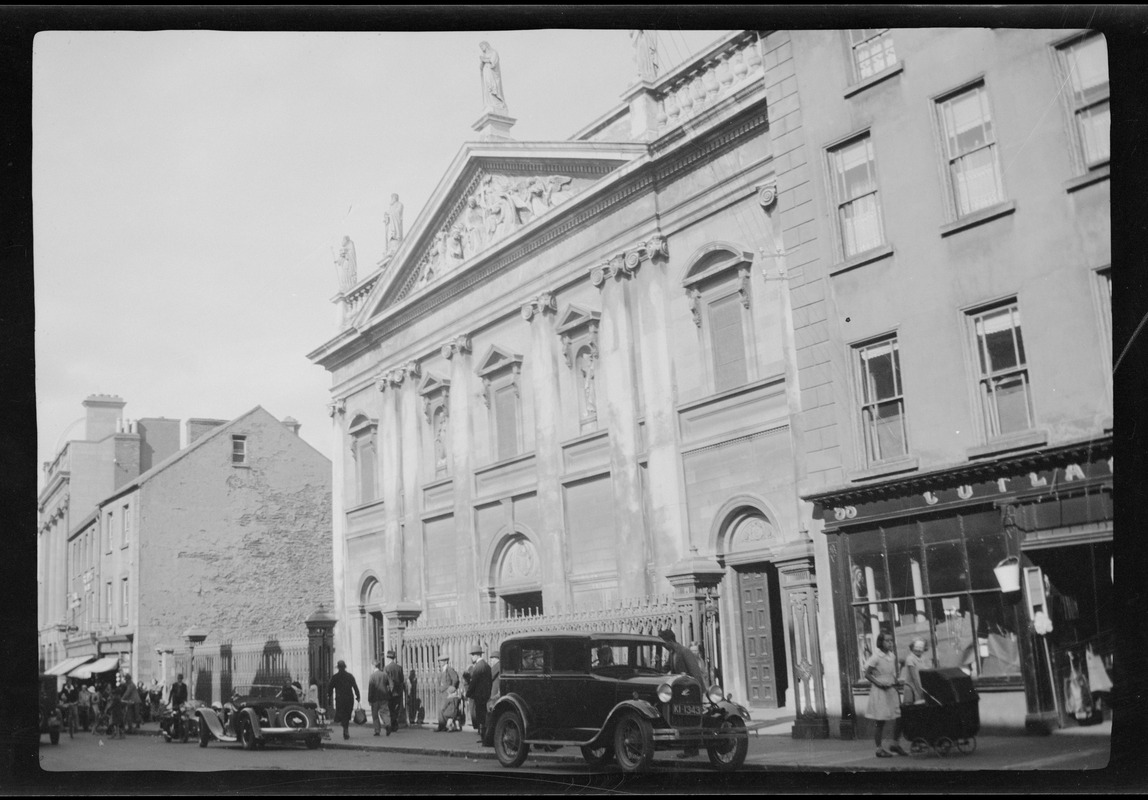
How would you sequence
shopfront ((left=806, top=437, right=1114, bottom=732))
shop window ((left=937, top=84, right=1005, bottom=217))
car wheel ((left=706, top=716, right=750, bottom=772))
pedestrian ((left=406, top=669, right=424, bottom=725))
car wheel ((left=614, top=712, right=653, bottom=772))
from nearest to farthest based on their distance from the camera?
1. car wheel ((left=614, top=712, right=653, bottom=772))
2. car wheel ((left=706, top=716, right=750, bottom=772))
3. shopfront ((left=806, top=437, right=1114, bottom=732))
4. shop window ((left=937, top=84, right=1005, bottom=217))
5. pedestrian ((left=406, top=669, right=424, bottom=725))

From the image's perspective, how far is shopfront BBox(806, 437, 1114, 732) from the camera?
10.2 m

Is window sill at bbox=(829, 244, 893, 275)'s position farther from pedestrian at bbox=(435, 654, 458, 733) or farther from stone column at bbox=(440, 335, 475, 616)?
pedestrian at bbox=(435, 654, 458, 733)

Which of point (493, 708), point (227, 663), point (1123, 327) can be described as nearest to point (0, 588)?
point (493, 708)

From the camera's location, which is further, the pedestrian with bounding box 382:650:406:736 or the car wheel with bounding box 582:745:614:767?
the pedestrian with bounding box 382:650:406:736

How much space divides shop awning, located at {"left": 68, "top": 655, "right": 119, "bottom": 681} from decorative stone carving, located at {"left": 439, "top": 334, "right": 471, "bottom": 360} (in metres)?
7.13

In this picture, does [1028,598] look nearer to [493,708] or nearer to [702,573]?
[702,573]

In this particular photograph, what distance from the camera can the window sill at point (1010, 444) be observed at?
35.4 feet

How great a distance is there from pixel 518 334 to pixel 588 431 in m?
2.08

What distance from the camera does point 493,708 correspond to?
11.5 metres

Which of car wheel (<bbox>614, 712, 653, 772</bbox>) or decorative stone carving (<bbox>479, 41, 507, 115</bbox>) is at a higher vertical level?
decorative stone carving (<bbox>479, 41, 507, 115</bbox>)

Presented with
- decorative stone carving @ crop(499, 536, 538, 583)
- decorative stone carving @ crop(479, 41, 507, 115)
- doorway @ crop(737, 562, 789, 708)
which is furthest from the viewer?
decorative stone carving @ crop(499, 536, 538, 583)

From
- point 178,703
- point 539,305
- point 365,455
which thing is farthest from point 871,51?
point 178,703

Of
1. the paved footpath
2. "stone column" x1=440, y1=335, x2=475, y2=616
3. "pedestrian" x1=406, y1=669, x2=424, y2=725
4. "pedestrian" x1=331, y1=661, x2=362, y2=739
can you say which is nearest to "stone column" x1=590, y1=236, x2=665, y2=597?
"stone column" x1=440, y1=335, x2=475, y2=616

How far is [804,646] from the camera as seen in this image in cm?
1280
